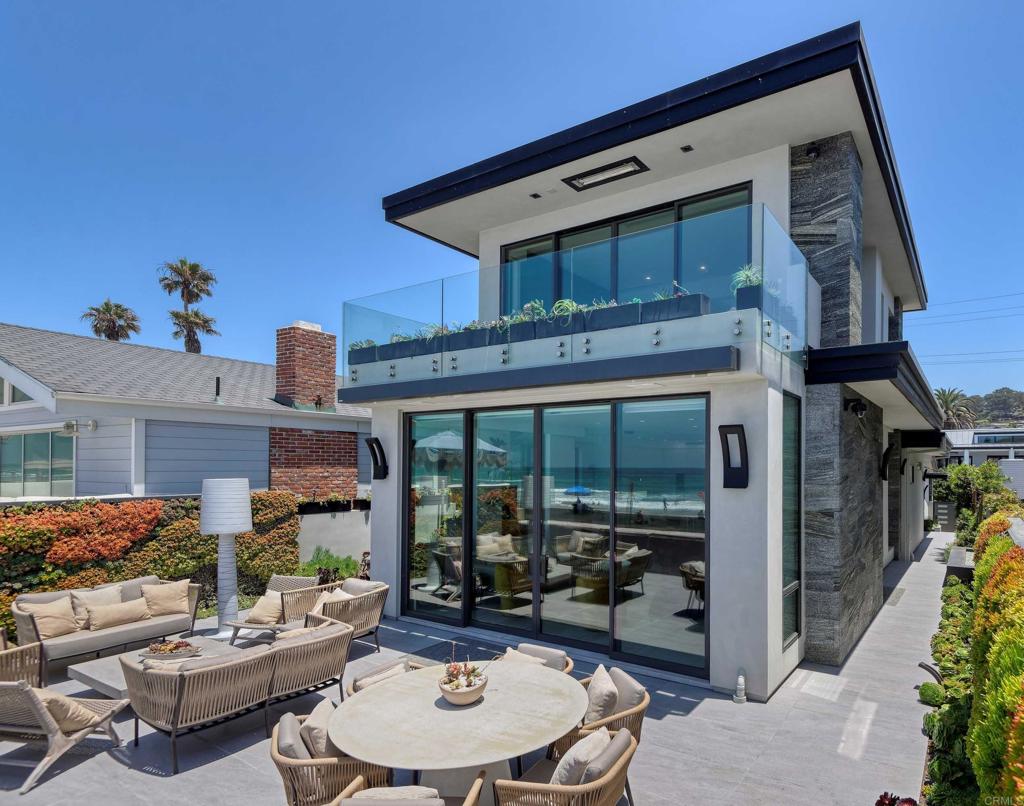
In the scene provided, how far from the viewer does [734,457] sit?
638 cm

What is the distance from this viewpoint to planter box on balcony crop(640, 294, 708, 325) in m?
6.34

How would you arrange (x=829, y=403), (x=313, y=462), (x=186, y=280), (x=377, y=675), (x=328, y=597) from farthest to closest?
(x=186, y=280)
(x=313, y=462)
(x=328, y=597)
(x=829, y=403)
(x=377, y=675)

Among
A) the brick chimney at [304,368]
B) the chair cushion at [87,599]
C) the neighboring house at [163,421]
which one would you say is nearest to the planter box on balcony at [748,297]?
the chair cushion at [87,599]

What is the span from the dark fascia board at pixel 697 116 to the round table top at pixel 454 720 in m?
6.44

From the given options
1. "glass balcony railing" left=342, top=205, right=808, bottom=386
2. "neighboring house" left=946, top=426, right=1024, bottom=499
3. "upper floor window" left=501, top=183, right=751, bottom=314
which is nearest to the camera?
"glass balcony railing" left=342, top=205, right=808, bottom=386

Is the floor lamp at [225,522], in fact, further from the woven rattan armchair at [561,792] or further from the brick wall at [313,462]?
the woven rattan armchair at [561,792]

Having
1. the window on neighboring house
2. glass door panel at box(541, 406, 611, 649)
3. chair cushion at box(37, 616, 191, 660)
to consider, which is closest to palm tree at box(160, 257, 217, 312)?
the window on neighboring house

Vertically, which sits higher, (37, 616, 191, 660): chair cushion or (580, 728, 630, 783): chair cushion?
(580, 728, 630, 783): chair cushion

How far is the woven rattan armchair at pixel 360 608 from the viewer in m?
7.28

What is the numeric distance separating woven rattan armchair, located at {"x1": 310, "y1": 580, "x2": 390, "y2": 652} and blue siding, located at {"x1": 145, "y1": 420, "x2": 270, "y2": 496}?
15.7 ft

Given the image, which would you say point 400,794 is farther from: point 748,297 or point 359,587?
point 748,297

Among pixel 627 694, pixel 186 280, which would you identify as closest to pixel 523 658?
pixel 627 694

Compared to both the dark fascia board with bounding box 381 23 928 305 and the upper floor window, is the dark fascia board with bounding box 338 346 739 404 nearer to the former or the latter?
the upper floor window

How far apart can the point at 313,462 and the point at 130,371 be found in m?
3.96
